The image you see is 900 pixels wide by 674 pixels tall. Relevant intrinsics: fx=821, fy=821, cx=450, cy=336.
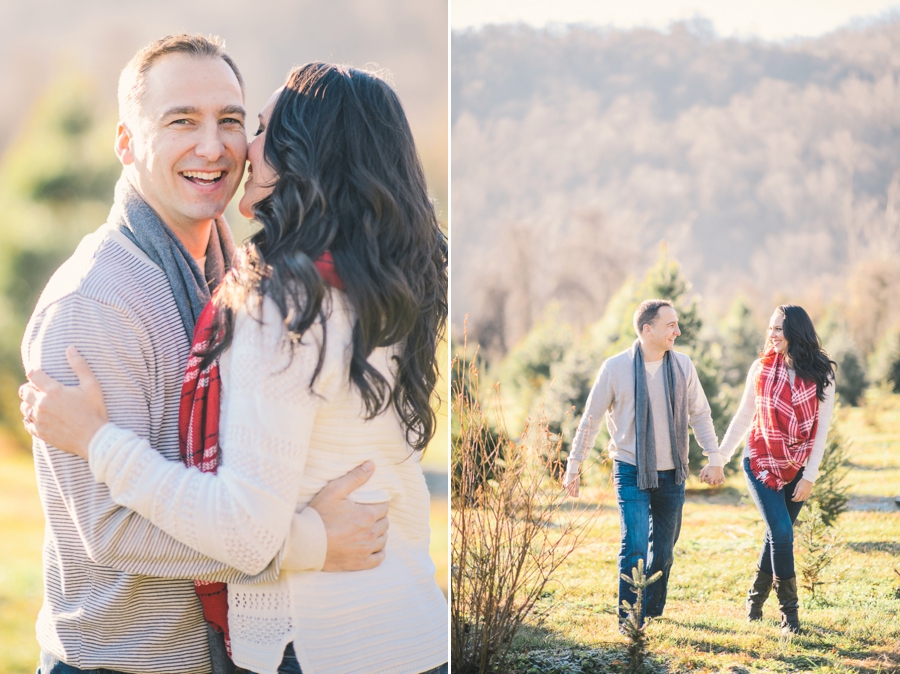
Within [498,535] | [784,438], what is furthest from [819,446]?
[498,535]

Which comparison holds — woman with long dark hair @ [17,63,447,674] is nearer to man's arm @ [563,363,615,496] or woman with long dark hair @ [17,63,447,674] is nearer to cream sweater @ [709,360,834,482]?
man's arm @ [563,363,615,496]

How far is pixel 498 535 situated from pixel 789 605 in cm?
120

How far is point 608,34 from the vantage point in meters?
4.31

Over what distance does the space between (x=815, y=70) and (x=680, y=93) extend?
106 centimetres

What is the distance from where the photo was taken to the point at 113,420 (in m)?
1.61

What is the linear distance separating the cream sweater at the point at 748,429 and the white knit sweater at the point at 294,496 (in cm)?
182

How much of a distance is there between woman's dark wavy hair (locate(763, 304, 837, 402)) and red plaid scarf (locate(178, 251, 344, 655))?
2.36 metres

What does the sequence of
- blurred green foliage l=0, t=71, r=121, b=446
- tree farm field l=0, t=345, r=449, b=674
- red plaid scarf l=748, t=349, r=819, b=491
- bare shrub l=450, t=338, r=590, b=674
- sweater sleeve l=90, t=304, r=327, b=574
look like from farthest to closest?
blurred green foliage l=0, t=71, r=121, b=446, tree farm field l=0, t=345, r=449, b=674, bare shrub l=450, t=338, r=590, b=674, red plaid scarf l=748, t=349, r=819, b=491, sweater sleeve l=90, t=304, r=327, b=574

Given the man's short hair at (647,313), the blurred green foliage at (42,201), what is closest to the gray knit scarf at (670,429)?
the man's short hair at (647,313)

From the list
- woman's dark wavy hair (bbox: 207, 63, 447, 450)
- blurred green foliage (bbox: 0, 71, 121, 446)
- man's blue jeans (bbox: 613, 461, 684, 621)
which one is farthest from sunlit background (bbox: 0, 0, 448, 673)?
woman's dark wavy hair (bbox: 207, 63, 447, 450)

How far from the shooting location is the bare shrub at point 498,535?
11.5 feet

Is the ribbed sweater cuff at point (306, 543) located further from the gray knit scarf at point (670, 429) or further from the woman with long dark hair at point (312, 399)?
the gray knit scarf at point (670, 429)

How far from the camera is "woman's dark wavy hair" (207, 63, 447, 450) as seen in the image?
1531mm

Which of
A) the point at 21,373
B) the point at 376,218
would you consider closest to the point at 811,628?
the point at 376,218
